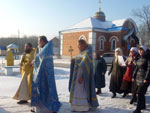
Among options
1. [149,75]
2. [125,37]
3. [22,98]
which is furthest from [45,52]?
[125,37]

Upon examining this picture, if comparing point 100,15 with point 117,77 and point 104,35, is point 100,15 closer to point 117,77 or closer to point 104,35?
point 104,35

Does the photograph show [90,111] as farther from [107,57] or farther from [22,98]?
[107,57]

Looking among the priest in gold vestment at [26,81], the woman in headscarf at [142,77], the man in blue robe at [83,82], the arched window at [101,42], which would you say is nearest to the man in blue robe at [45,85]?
the man in blue robe at [83,82]

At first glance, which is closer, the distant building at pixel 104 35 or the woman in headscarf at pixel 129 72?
the woman in headscarf at pixel 129 72

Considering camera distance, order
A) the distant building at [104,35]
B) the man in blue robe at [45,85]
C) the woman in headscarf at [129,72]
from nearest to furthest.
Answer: the man in blue robe at [45,85] → the woman in headscarf at [129,72] → the distant building at [104,35]

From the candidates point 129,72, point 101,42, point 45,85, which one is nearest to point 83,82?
point 45,85

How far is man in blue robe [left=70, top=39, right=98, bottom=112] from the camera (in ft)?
14.1

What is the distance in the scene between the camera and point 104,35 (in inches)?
992

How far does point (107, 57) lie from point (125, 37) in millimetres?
6834

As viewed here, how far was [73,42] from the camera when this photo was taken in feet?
86.6

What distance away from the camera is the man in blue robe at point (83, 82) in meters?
4.31

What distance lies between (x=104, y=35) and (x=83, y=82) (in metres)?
21.6

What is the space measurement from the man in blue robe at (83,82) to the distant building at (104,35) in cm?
1916

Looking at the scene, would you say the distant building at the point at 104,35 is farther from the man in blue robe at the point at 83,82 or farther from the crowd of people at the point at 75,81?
the man in blue robe at the point at 83,82
